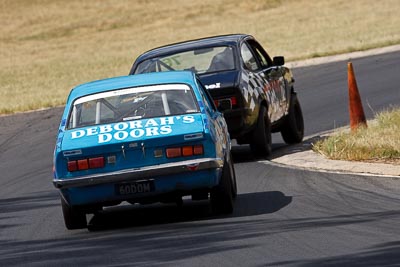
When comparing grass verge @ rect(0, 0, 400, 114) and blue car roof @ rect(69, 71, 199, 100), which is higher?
blue car roof @ rect(69, 71, 199, 100)

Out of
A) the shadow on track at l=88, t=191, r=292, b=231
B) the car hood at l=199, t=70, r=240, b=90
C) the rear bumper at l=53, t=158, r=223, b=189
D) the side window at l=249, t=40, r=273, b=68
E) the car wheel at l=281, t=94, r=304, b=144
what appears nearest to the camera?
the rear bumper at l=53, t=158, r=223, b=189

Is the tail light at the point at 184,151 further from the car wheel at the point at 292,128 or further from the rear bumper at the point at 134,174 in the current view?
the car wheel at the point at 292,128

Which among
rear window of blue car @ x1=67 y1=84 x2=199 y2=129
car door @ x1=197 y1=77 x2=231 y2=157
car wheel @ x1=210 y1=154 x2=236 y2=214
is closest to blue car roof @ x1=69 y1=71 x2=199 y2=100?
rear window of blue car @ x1=67 y1=84 x2=199 y2=129

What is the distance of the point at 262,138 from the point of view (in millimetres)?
15961

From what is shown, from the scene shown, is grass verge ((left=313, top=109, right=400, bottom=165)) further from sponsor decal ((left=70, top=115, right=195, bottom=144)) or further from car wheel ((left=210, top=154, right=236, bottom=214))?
sponsor decal ((left=70, top=115, right=195, bottom=144))

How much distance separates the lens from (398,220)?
10109mm

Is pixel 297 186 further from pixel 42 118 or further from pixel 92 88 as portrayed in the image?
pixel 42 118

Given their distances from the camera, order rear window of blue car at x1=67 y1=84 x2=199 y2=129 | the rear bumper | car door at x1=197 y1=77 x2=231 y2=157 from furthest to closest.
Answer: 1. rear window of blue car at x1=67 y1=84 x2=199 y2=129
2. car door at x1=197 y1=77 x2=231 y2=157
3. the rear bumper

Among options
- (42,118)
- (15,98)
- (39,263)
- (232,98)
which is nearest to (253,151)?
(232,98)

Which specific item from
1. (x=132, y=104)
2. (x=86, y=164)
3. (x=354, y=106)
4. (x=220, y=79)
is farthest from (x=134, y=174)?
(x=354, y=106)

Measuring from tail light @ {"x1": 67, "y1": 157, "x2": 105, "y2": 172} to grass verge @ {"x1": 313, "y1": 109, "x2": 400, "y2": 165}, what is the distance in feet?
14.0

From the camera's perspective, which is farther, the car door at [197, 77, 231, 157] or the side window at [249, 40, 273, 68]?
the side window at [249, 40, 273, 68]

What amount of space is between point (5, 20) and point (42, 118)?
4190 centimetres

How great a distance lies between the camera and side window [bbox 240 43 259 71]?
1633 centimetres
